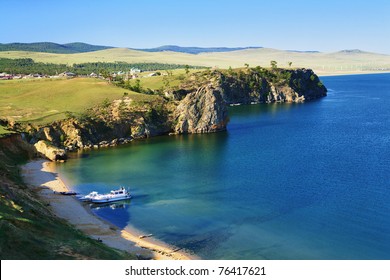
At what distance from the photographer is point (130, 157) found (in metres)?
88.9

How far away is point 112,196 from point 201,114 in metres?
62.2

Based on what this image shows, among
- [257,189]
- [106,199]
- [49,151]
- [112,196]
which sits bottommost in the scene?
[106,199]

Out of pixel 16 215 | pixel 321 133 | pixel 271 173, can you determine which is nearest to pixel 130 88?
pixel 321 133

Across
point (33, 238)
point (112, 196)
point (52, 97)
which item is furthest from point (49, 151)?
point (33, 238)

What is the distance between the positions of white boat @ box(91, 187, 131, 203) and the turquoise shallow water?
1.65m

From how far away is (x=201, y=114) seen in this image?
12012 cm

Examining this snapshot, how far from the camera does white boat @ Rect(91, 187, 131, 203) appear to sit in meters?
60.8

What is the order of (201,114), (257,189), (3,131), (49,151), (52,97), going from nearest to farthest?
(257,189)
(3,131)
(49,151)
(201,114)
(52,97)

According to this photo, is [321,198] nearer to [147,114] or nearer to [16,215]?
[16,215]

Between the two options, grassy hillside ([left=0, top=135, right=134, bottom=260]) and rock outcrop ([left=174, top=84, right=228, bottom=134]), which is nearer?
grassy hillside ([left=0, top=135, right=134, bottom=260])

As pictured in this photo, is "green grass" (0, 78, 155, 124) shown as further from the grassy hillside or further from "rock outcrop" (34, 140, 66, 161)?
the grassy hillside

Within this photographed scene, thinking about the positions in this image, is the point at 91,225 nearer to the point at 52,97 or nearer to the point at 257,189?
the point at 257,189

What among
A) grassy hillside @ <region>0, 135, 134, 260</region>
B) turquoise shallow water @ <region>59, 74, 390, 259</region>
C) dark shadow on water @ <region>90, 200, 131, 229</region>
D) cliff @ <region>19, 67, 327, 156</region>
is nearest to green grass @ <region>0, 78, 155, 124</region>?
cliff @ <region>19, 67, 327, 156</region>

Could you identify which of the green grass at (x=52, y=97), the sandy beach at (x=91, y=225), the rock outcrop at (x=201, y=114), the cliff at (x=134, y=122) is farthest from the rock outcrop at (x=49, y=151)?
the rock outcrop at (x=201, y=114)
